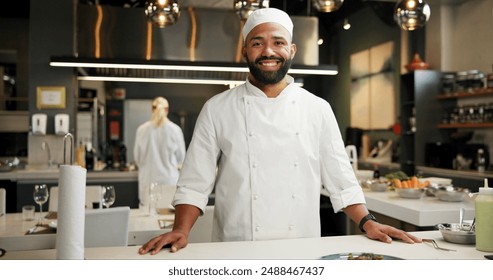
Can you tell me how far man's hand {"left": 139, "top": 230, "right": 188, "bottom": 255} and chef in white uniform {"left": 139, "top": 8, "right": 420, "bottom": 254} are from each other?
0.60ft

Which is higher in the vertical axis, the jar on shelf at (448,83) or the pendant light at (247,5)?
the pendant light at (247,5)

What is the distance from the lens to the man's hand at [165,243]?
3.96ft

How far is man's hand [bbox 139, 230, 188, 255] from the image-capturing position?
121 centimetres

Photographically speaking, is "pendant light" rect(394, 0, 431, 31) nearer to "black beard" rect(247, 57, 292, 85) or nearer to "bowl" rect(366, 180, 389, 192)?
"bowl" rect(366, 180, 389, 192)

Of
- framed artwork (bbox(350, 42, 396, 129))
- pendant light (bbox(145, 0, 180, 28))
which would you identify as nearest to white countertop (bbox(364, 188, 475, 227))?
pendant light (bbox(145, 0, 180, 28))

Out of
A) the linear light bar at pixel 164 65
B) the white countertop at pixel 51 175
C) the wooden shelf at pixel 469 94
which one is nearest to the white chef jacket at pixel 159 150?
the white countertop at pixel 51 175

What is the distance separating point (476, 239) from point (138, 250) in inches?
31.1

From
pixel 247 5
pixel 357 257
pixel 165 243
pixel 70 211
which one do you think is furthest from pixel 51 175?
pixel 357 257

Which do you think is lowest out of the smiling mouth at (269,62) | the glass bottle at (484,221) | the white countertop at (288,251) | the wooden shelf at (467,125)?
the white countertop at (288,251)

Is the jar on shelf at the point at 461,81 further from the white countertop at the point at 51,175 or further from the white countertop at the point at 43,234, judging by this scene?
the white countertop at the point at 43,234

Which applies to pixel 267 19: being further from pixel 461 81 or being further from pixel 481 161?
pixel 461 81

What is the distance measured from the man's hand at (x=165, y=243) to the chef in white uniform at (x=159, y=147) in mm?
3014

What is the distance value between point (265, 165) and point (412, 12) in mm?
1503
